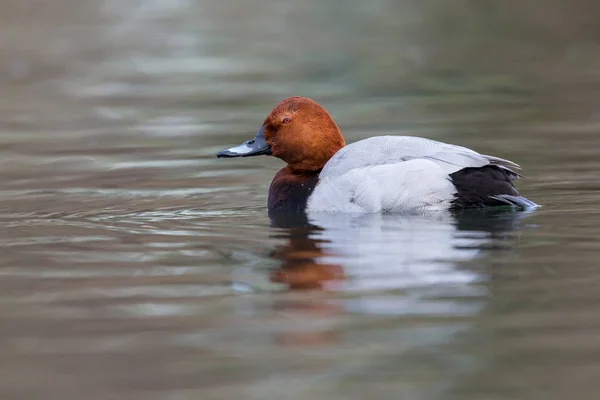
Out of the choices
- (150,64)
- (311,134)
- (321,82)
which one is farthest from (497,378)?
(150,64)

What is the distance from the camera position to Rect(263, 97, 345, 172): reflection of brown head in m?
7.24

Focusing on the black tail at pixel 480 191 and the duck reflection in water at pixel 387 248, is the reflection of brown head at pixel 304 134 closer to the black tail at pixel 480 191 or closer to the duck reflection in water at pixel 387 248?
the duck reflection in water at pixel 387 248

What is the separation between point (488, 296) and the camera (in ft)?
15.2

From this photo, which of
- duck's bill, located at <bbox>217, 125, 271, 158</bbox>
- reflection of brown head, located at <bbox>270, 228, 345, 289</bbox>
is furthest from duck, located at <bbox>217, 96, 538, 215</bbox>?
reflection of brown head, located at <bbox>270, 228, 345, 289</bbox>

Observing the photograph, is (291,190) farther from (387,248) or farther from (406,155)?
(387,248)

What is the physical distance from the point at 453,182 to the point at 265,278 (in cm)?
177

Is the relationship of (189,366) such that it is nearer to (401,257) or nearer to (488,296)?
(488,296)

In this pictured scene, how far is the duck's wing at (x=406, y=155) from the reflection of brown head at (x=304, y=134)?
0.46 m

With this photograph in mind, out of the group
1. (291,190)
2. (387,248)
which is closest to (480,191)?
(387,248)

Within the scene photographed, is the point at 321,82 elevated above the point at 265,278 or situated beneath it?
elevated above

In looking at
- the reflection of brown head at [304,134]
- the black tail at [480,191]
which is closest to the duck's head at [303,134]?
the reflection of brown head at [304,134]

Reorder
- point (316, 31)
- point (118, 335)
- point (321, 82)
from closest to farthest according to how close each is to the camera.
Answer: point (118, 335) < point (321, 82) < point (316, 31)

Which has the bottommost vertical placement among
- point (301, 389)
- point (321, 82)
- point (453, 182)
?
point (301, 389)

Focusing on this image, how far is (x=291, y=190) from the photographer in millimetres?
7094
